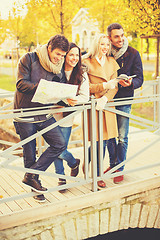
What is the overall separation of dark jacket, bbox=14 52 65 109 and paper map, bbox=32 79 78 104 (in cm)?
9

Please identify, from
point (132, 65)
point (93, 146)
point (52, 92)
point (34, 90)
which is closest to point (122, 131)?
point (93, 146)

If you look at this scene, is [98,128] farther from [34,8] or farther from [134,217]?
[34,8]

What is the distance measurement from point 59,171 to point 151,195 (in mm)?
1171

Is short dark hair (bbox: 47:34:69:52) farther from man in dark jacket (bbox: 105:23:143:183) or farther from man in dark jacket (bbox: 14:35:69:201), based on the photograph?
man in dark jacket (bbox: 105:23:143:183)

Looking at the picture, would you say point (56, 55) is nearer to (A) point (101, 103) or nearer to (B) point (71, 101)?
(B) point (71, 101)

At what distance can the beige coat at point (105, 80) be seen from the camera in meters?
4.01

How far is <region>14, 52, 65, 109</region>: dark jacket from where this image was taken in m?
3.37

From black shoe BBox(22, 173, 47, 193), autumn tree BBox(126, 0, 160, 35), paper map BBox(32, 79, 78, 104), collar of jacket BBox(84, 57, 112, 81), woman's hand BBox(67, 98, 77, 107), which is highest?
autumn tree BBox(126, 0, 160, 35)

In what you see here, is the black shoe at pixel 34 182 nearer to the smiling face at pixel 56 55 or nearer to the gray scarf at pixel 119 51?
the smiling face at pixel 56 55

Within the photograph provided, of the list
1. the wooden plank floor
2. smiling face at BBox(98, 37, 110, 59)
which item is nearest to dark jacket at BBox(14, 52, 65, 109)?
smiling face at BBox(98, 37, 110, 59)

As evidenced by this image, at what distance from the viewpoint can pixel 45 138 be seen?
12.2 feet

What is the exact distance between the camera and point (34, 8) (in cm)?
997

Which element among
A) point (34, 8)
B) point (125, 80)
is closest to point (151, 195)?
point (125, 80)

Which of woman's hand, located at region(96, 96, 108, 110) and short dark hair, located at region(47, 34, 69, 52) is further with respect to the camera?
woman's hand, located at region(96, 96, 108, 110)
